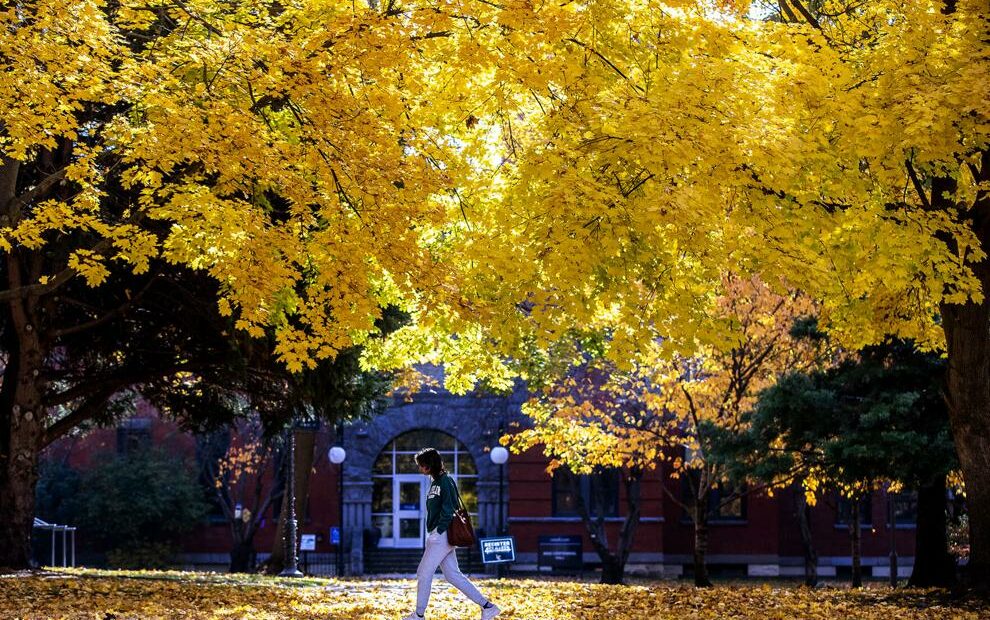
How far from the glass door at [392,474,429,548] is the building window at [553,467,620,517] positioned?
430cm

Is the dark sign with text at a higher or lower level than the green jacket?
lower

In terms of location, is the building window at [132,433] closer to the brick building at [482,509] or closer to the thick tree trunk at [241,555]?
the brick building at [482,509]

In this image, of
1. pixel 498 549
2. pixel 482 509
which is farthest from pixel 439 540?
pixel 482 509

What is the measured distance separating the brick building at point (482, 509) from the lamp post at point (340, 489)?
0.11 meters

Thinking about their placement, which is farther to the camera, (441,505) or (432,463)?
(432,463)

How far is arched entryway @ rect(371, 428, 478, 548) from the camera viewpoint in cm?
3788

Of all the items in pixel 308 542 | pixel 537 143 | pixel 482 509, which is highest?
pixel 537 143

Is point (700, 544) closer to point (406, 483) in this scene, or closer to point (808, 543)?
point (808, 543)

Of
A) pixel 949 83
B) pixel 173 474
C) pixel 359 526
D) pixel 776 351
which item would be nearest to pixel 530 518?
pixel 359 526

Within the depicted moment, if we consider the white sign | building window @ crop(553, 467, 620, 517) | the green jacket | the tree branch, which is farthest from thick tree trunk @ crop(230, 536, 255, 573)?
the tree branch

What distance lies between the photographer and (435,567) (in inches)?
440

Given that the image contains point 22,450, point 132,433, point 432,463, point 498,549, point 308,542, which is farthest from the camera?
point 132,433

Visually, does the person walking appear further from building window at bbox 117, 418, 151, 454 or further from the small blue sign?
building window at bbox 117, 418, 151, 454

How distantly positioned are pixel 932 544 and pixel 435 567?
41.8ft
